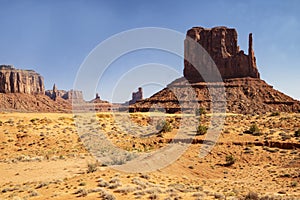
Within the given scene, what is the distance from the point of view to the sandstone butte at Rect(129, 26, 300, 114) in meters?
67.4

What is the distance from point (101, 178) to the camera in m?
12.9

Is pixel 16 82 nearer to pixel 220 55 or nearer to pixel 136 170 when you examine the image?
pixel 220 55

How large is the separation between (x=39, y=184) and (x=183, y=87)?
68790mm

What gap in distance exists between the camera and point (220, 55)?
9300 cm

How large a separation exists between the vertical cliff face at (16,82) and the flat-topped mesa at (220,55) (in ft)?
284

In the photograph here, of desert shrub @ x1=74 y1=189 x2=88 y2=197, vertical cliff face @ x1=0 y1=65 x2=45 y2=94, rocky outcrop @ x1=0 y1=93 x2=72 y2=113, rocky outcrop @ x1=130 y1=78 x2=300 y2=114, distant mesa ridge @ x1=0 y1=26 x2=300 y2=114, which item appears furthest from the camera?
vertical cliff face @ x1=0 y1=65 x2=45 y2=94

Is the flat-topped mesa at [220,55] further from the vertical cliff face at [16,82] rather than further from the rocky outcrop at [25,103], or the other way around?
the vertical cliff face at [16,82]

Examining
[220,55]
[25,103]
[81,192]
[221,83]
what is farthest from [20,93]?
[81,192]

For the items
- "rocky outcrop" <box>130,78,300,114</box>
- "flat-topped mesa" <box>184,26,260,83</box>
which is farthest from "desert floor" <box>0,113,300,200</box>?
"flat-topped mesa" <box>184,26,260,83</box>

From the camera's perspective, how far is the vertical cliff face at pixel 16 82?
12406cm

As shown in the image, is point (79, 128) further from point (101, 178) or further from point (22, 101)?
point (22, 101)

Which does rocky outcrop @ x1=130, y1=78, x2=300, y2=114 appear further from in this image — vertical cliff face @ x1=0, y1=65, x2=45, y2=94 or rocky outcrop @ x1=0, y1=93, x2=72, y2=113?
vertical cliff face @ x1=0, y1=65, x2=45, y2=94

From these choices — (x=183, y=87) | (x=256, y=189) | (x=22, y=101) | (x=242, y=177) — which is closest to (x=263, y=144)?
(x=242, y=177)

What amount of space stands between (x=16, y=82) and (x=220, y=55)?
99924mm
